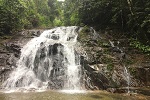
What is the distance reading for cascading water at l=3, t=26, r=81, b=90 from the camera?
43.3 ft

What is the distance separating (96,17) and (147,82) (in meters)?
10.5

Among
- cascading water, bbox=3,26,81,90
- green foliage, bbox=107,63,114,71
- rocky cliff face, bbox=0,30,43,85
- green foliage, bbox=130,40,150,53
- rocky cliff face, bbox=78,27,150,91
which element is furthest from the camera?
green foliage, bbox=130,40,150,53

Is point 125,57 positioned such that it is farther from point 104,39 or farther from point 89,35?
point 89,35

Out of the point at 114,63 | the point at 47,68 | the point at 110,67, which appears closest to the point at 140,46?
the point at 114,63

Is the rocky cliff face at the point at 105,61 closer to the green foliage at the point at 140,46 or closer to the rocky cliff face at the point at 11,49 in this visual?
the rocky cliff face at the point at 11,49

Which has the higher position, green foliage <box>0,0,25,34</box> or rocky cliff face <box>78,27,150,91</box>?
green foliage <box>0,0,25,34</box>

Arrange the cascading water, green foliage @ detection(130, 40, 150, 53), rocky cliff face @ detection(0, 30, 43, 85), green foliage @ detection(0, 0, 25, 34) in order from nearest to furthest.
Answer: the cascading water → rocky cliff face @ detection(0, 30, 43, 85) → green foliage @ detection(130, 40, 150, 53) → green foliage @ detection(0, 0, 25, 34)

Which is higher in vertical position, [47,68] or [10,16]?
[10,16]

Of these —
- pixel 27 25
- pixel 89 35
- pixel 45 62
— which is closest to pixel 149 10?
pixel 89 35

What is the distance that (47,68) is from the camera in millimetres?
14719

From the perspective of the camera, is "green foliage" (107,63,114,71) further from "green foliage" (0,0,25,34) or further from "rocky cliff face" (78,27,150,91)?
"green foliage" (0,0,25,34)

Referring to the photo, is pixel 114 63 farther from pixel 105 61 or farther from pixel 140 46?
pixel 140 46

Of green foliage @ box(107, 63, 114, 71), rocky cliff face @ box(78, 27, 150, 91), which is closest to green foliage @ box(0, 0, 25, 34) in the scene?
rocky cliff face @ box(78, 27, 150, 91)

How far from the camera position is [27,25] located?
2739 cm
